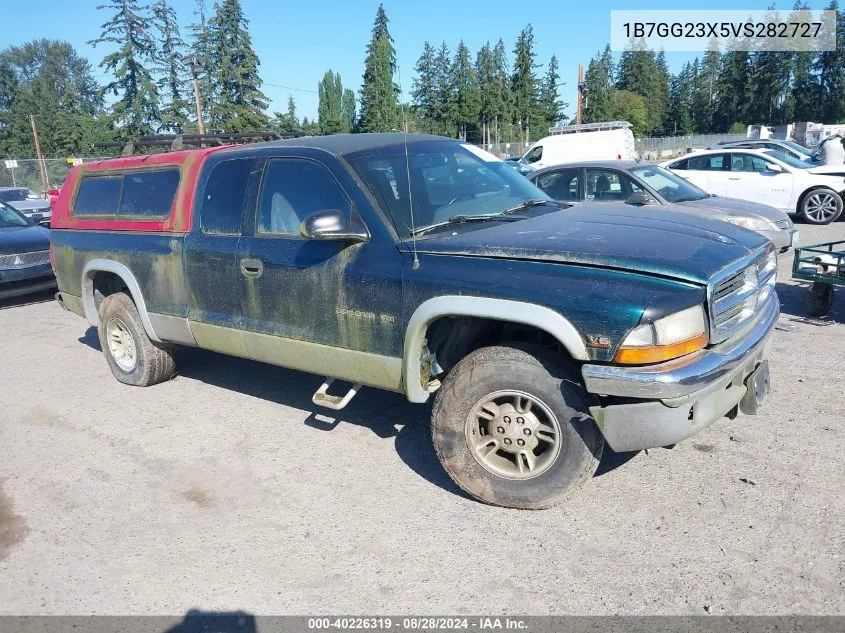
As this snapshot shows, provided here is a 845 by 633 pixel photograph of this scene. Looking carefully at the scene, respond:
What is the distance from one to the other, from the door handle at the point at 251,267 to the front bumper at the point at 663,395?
2308 millimetres

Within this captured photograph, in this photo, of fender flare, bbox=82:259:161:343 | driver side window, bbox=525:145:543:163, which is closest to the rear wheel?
driver side window, bbox=525:145:543:163

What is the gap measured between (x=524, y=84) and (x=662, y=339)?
247 feet

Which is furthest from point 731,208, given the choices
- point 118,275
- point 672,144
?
point 672,144

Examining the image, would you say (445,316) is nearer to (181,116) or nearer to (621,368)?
(621,368)

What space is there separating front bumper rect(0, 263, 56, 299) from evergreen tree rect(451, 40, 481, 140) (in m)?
58.0

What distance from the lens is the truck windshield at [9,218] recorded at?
10.8 m

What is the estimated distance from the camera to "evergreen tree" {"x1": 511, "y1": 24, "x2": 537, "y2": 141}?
71.2m

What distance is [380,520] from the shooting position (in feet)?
11.9

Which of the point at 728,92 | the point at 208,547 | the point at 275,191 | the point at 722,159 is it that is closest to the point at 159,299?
the point at 275,191

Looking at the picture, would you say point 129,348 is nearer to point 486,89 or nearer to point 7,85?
point 486,89

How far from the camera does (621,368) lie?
3.07 meters

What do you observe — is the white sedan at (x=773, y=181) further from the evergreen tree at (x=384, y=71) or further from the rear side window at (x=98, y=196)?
the rear side window at (x=98, y=196)

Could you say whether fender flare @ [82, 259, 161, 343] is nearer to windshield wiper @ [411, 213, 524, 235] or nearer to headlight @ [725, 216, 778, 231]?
windshield wiper @ [411, 213, 524, 235]

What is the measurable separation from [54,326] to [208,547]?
6518 millimetres
